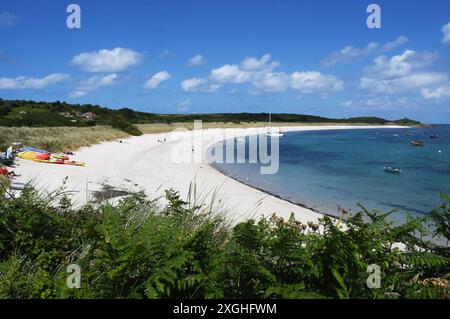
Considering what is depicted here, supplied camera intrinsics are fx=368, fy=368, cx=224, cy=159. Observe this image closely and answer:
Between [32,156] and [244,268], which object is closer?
[244,268]

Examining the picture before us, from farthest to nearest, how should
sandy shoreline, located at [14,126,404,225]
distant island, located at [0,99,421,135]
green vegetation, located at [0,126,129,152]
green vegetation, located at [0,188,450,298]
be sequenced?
distant island, located at [0,99,421,135] < green vegetation, located at [0,126,129,152] < sandy shoreline, located at [14,126,404,225] < green vegetation, located at [0,188,450,298]

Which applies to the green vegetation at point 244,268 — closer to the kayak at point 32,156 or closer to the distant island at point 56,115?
the kayak at point 32,156

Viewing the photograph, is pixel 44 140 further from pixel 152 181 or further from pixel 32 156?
pixel 152 181

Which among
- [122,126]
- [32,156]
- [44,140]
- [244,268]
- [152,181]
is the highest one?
[122,126]

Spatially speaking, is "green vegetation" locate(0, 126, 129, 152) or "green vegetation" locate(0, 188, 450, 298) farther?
"green vegetation" locate(0, 126, 129, 152)

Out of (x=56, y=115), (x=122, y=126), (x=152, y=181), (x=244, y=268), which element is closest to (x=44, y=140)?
(x=152, y=181)

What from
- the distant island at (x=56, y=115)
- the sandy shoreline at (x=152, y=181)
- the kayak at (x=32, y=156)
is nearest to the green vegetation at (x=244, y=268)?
the sandy shoreline at (x=152, y=181)

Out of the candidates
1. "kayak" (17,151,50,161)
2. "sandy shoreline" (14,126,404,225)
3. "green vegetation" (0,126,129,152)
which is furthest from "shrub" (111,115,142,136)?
"kayak" (17,151,50,161)

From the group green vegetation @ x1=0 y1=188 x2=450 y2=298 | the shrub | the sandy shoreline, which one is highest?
the shrub

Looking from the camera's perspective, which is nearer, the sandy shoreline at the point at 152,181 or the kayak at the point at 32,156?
the sandy shoreline at the point at 152,181

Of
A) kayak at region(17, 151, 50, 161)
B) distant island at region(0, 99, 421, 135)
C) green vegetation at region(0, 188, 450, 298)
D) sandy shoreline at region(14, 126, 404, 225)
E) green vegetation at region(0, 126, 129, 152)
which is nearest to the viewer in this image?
green vegetation at region(0, 188, 450, 298)

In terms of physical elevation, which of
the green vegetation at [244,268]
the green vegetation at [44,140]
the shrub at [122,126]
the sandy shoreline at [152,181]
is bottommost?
the sandy shoreline at [152,181]

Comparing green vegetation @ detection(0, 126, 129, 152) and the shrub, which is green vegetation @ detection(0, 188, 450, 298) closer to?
green vegetation @ detection(0, 126, 129, 152)
